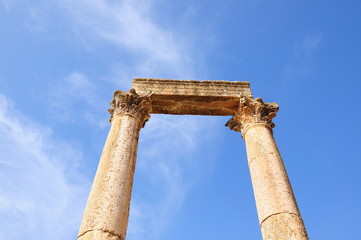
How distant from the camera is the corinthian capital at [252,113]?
13.5 metres

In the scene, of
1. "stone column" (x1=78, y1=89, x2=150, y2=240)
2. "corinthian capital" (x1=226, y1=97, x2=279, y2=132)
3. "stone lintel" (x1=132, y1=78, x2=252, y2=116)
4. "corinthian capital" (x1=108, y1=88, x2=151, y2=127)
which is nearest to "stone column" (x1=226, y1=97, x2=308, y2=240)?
"corinthian capital" (x1=226, y1=97, x2=279, y2=132)

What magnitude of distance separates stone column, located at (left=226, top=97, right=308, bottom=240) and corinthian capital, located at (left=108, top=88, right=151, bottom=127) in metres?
3.69

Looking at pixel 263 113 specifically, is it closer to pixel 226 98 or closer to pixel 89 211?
pixel 226 98

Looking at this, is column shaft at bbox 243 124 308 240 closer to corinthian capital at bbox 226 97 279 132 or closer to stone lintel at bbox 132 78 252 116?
corinthian capital at bbox 226 97 279 132

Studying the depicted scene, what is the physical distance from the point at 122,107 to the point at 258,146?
5.37 m

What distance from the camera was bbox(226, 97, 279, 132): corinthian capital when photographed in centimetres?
1350

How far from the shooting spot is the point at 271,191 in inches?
409

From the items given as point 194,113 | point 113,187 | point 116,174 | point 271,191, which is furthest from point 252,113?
point 113,187

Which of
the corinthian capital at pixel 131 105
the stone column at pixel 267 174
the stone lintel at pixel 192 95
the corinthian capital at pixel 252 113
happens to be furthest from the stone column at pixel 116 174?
the stone column at pixel 267 174

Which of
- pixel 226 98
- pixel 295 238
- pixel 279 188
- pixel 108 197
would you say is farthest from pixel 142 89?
pixel 295 238

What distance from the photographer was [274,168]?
11125mm

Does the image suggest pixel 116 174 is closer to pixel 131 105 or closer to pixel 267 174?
pixel 131 105

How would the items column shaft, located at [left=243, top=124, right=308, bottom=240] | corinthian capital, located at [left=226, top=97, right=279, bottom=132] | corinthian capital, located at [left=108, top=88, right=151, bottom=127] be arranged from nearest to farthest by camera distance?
column shaft, located at [left=243, top=124, right=308, bottom=240]
corinthian capital, located at [left=108, top=88, right=151, bottom=127]
corinthian capital, located at [left=226, top=97, right=279, bottom=132]

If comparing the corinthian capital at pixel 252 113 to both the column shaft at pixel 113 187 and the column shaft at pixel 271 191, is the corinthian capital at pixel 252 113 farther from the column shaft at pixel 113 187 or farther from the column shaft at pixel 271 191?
the column shaft at pixel 113 187
